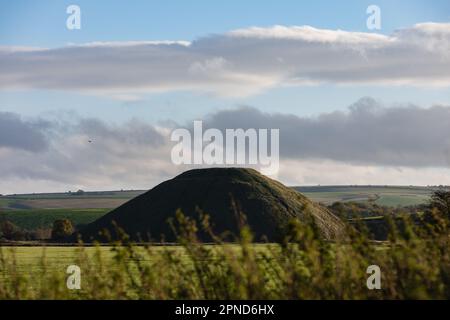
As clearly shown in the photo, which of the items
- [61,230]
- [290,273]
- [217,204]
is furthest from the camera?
[61,230]

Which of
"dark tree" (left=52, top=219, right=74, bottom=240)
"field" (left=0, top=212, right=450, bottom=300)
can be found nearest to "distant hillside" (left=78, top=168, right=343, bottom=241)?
"dark tree" (left=52, top=219, right=74, bottom=240)

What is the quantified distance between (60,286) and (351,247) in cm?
443

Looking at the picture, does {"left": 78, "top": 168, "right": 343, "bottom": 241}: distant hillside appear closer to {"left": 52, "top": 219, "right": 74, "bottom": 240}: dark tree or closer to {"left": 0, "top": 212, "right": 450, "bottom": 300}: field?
{"left": 52, "top": 219, "right": 74, "bottom": 240}: dark tree

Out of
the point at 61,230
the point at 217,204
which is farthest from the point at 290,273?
the point at 61,230

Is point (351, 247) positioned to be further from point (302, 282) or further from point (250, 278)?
point (250, 278)

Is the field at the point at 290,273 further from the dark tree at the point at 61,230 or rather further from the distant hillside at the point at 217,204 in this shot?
the dark tree at the point at 61,230

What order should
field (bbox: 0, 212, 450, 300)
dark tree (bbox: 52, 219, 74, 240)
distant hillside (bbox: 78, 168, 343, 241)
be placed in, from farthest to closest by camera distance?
dark tree (bbox: 52, 219, 74, 240) → distant hillside (bbox: 78, 168, 343, 241) → field (bbox: 0, 212, 450, 300)

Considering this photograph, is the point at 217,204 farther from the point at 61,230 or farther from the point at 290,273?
the point at 290,273

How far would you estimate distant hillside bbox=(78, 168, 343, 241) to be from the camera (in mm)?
100312

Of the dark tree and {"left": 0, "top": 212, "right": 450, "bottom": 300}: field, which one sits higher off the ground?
the dark tree

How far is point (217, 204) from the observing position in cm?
10544

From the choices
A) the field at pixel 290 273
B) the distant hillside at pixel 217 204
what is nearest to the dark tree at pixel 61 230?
the distant hillside at pixel 217 204

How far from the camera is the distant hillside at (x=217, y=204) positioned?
100312mm
